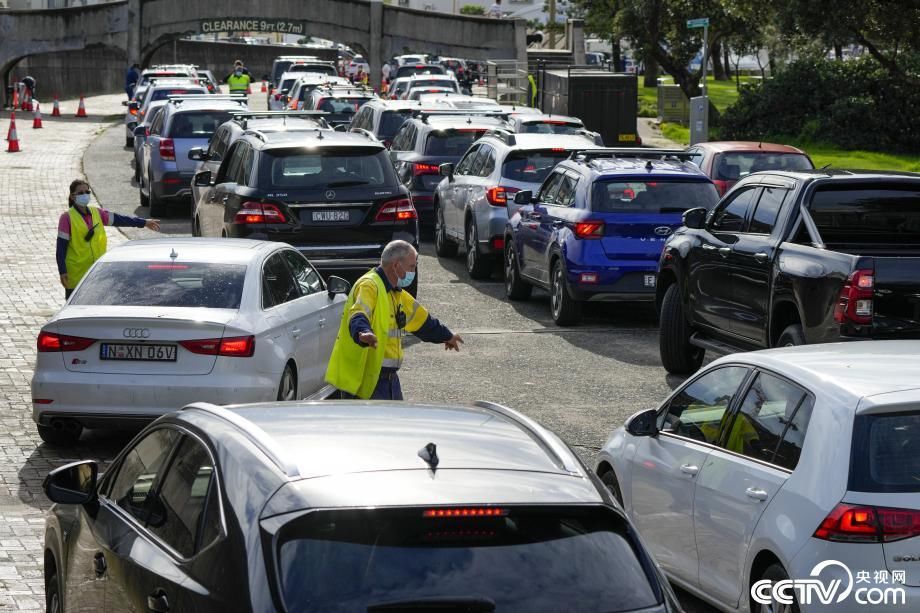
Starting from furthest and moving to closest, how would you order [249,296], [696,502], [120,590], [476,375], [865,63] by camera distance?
[865,63], [476,375], [249,296], [696,502], [120,590]

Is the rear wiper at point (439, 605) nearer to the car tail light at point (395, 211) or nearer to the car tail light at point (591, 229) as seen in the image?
the car tail light at point (591, 229)

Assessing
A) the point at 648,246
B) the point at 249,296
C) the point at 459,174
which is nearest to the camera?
the point at 249,296

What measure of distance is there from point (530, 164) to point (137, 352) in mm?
10520

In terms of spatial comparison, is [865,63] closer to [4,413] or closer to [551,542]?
[4,413]

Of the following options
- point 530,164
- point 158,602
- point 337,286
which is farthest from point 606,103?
point 158,602

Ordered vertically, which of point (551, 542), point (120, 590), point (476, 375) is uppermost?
point (551, 542)

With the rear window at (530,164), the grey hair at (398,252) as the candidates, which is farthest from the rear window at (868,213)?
the rear window at (530,164)

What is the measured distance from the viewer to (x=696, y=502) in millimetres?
7188

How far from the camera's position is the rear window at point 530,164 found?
793 inches

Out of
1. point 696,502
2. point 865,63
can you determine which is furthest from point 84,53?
point 696,502

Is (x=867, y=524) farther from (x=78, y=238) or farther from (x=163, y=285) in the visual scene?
(x=78, y=238)

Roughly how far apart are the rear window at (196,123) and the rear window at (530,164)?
28.7 feet

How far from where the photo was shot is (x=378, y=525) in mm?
4027

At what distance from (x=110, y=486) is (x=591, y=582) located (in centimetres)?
235
